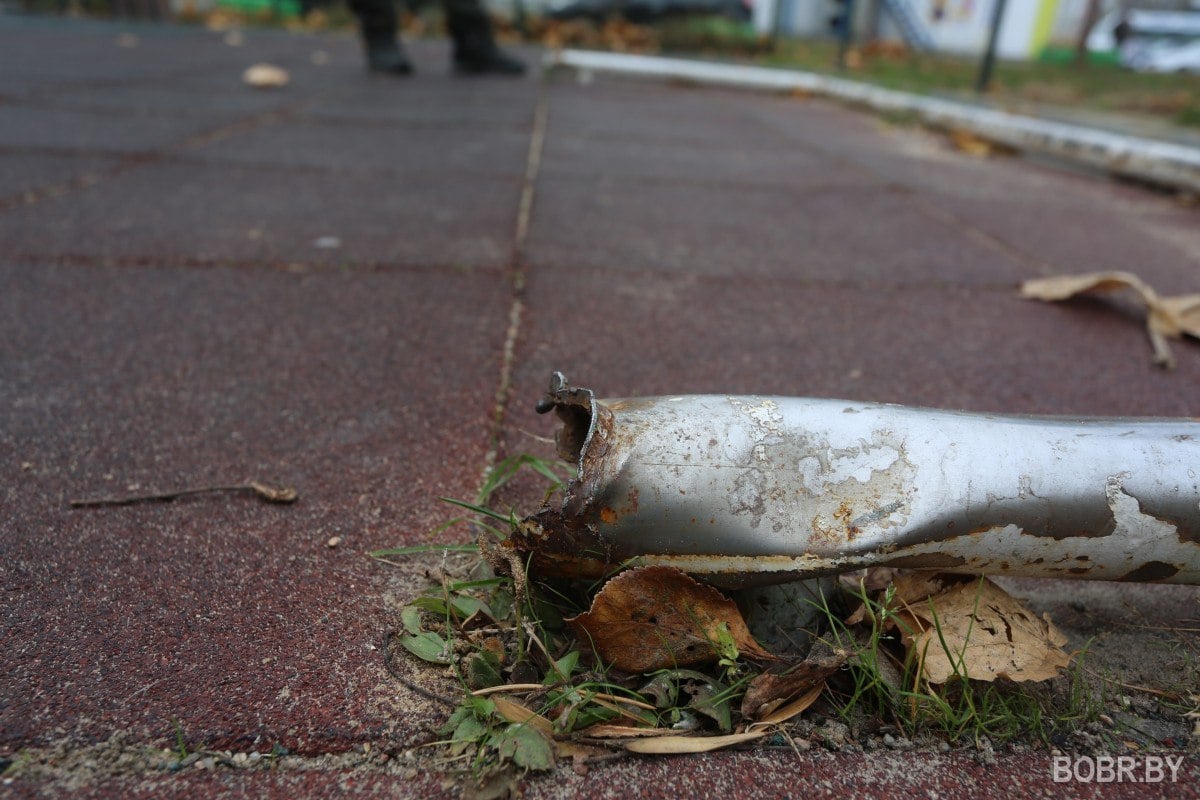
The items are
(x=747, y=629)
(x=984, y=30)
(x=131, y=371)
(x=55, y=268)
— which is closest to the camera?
(x=747, y=629)

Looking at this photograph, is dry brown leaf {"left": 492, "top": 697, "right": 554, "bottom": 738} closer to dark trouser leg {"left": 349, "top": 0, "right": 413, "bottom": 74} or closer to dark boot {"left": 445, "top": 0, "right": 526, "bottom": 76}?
dark trouser leg {"left": 349, "top": 0, "right": 413, "bottom": 74}

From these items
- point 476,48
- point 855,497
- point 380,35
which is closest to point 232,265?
point 855,497

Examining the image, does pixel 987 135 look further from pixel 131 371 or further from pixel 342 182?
pixel 131 371

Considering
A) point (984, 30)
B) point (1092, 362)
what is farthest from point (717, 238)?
point (984, 30)

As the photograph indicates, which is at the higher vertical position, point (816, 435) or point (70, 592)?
point (816, 435)

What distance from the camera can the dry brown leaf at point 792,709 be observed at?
891 mm

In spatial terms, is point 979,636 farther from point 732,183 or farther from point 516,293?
point 732,183

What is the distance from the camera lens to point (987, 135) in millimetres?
4422

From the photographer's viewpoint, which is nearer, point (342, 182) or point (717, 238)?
point (717, 238)

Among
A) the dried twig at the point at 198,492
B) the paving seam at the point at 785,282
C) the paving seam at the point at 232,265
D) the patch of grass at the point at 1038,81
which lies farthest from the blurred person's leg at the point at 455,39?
the dried twig at the point at 198,492

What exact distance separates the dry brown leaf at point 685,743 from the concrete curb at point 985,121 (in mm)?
3441

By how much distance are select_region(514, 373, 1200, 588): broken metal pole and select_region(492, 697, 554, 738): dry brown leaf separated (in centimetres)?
15

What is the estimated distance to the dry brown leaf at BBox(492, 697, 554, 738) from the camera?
87 centimetres

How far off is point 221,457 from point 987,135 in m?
4.25
